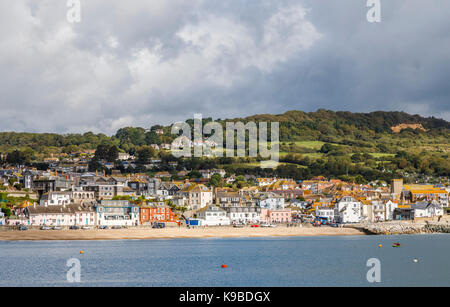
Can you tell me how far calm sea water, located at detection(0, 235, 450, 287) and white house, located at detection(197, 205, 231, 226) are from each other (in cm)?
1962

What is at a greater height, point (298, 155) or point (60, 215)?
point (298, 155)

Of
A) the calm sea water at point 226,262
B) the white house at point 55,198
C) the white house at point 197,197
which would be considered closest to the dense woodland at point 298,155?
the white house at point 197,197

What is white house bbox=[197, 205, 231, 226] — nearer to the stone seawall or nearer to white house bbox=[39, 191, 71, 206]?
the stone seawall

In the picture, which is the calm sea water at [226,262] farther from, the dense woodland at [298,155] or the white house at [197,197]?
the dense woodland at [298,155]

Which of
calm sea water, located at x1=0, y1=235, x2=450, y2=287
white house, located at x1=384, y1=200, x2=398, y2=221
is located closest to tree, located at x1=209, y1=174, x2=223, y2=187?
white house, located at x1=384, y1=200, x2=398, y2=221

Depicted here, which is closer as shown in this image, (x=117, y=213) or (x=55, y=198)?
(x=117, y=213)

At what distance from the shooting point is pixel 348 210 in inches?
3718

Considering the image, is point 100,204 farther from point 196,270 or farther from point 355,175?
point 355,175

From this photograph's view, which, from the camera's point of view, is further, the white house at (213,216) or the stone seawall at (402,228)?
the white house at (213,216)

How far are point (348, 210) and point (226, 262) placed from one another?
49.1 meters

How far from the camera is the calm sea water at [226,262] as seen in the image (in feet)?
126

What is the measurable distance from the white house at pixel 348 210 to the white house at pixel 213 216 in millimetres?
16726

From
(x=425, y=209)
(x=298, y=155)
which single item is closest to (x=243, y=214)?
(x=425, y=209)

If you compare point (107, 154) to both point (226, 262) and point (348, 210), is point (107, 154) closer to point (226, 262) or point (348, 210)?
point (348, 210)
